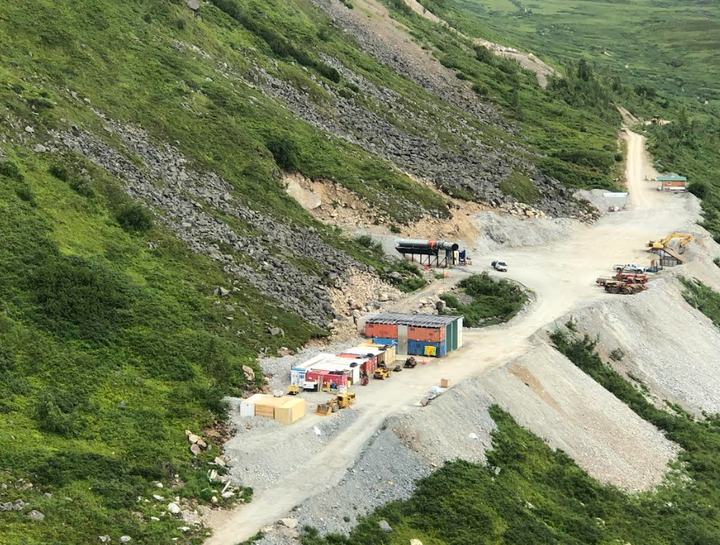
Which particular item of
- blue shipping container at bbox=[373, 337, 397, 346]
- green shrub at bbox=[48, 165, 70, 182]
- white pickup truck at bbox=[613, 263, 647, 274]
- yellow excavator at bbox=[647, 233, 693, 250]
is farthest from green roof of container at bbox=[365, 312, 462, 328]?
yellow excavator at bbox=[647, 233, 693, 250]

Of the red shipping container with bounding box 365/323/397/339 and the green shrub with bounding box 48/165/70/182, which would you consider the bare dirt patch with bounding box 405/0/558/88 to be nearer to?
the red shipping container with bounding box 365/323/397/339

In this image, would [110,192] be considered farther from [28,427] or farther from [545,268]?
[545,268]

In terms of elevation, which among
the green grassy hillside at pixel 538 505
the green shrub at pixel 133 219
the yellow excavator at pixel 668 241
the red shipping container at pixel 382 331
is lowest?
the green grassy hillside at pixel 538 505

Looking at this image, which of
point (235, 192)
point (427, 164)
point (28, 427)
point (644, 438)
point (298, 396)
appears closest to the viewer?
point (28, 427)

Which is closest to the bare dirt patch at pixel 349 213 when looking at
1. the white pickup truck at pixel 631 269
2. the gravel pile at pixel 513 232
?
the gravel pile at pixel 513 232

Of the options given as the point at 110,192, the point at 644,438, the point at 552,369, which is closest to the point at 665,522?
the point at 644,438

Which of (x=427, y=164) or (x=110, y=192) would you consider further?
(x=427, y=164)

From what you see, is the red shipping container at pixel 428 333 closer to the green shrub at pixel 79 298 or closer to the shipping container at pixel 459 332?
the shipping container at pixel 459 332
